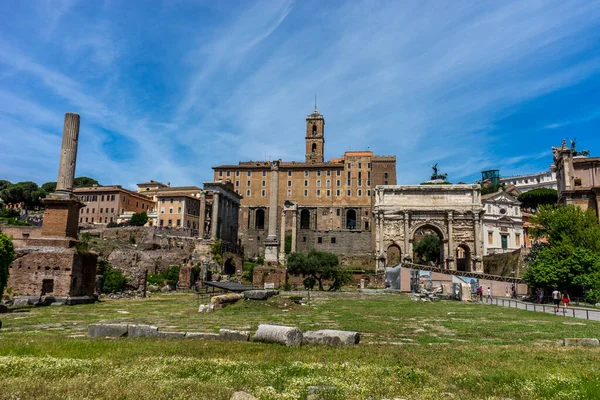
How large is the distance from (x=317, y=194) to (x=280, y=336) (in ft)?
257

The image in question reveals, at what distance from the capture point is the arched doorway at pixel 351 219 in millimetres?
86438

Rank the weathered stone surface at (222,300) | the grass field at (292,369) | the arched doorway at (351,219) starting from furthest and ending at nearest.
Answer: the arched doorway at (351,219)
the weathered stone surface at (222,300)
the grass field at (292,369)

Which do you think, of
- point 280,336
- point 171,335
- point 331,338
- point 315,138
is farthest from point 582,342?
point 315,138

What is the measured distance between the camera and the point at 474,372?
6.23m

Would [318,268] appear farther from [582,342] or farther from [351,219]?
[351,219]

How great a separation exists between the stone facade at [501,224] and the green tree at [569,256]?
1032 inches

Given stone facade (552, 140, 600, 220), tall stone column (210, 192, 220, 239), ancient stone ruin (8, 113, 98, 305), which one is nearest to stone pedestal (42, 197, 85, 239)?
ancient stone ruin (8, 113, 98, 305)

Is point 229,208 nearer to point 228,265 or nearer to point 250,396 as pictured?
point 228,265

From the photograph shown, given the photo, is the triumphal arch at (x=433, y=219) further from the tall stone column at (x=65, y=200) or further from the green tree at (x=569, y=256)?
the tall stone column at (x=65, y=200)

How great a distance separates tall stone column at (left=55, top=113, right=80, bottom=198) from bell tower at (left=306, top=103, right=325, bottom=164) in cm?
7333

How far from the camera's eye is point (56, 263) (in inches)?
776

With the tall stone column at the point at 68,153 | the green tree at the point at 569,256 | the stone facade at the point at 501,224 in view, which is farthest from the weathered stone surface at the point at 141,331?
the stone facade at the point at 501,224

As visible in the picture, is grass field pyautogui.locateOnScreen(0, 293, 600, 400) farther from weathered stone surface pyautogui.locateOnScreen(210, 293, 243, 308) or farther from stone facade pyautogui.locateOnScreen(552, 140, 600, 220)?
stone facade pyautogui.locateOnScreen(552, 140, 600, 220)

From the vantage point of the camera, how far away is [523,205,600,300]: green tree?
26312mm
